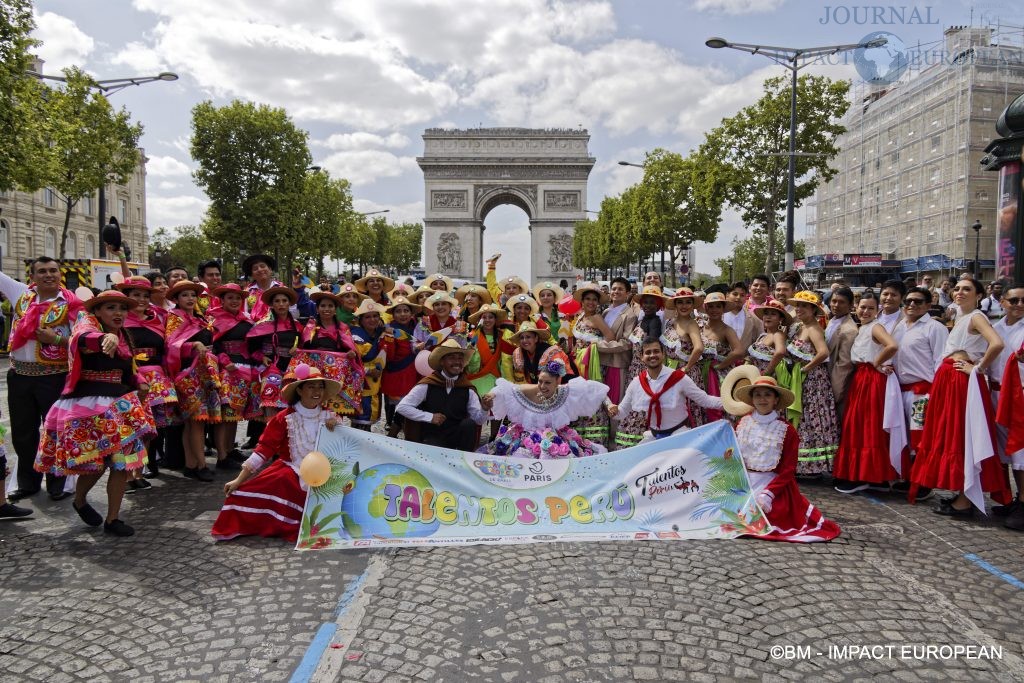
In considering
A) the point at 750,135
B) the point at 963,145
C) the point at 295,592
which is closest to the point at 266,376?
the point at 295,592

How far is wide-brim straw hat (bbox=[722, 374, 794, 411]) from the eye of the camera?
5.68 meters

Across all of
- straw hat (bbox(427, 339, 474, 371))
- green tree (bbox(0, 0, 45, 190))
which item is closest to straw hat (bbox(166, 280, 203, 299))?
straw hat (bbox(427, 339, 474, 371))

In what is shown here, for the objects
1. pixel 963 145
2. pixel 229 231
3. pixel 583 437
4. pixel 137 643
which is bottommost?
pixel 137 643

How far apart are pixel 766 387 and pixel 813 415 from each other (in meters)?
1.81

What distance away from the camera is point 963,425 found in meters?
6.00

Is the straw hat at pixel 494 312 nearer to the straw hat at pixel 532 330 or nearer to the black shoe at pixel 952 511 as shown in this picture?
the straw hat at pixel 532 330

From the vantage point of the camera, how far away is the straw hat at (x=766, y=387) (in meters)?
5.68

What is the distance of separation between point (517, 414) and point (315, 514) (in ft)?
6.98

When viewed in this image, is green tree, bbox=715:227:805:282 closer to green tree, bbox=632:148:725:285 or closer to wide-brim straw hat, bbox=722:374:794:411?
green tree, bbox=632:148:725:285

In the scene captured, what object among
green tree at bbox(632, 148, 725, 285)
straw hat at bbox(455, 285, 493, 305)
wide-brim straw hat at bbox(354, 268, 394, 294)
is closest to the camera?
wide-brim straw hat at bbox(354, 268, 394, 294)

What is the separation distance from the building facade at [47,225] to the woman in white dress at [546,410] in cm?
4191

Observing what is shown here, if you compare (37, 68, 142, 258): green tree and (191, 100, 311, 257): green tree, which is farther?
(191, 100, 311, 257): green tree

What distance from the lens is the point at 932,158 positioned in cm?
4984

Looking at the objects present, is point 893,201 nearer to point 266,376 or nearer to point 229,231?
point 229,231
